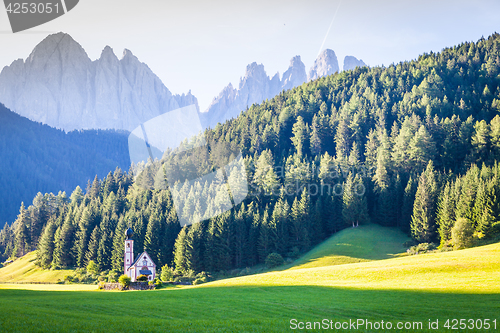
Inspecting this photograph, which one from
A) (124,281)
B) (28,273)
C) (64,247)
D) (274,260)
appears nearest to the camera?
(124,281)

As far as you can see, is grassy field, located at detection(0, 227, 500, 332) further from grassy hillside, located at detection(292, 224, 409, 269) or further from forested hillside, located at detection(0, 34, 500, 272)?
forested hillside, located at detection(0, 34, 500, 272)

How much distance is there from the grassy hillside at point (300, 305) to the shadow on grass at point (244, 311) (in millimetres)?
39

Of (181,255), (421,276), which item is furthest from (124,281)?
(421,276)

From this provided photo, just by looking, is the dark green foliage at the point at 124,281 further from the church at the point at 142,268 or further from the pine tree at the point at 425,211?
the pine tree at the point at 425,211

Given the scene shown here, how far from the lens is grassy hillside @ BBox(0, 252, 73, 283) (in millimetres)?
75581

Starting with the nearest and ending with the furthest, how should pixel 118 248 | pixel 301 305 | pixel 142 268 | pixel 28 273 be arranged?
pixel 301 305 → pixel 142 268 → pixel 118 248 → pixel 28 273

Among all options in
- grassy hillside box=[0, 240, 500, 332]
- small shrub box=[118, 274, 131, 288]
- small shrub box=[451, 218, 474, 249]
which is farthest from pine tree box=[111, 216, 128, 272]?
small shrub box=[451, 218, 474, 249]

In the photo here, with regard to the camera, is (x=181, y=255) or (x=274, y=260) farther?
(x=181, y=255)

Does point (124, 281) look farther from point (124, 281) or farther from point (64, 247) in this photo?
point (64, 247)

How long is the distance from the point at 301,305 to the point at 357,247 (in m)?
42.3

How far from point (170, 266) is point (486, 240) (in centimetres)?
5511

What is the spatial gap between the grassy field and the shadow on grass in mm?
37

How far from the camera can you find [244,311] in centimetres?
2088

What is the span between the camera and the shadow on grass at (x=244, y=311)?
1515 centimetres
